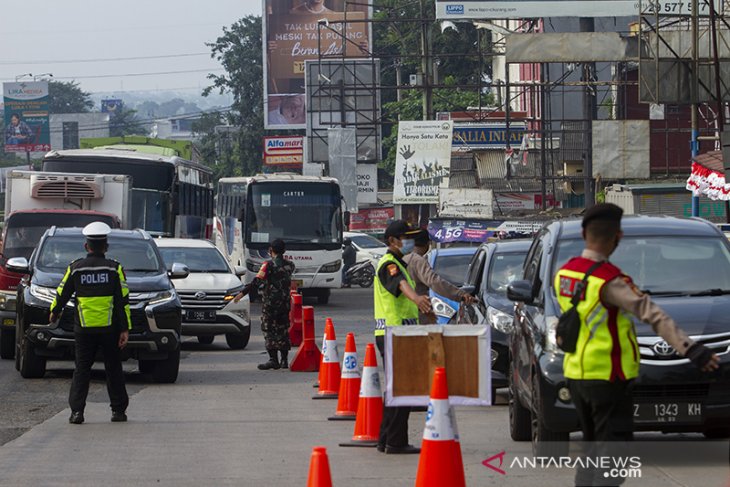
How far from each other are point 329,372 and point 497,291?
6.74 ft

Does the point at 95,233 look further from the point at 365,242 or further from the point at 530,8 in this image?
the point at 365,242

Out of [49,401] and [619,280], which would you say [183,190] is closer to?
[49,401]

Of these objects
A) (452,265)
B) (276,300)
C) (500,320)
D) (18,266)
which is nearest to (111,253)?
(18,266)

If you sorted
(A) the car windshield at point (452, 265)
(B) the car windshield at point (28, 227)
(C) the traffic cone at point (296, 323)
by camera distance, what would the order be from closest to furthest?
(A) the car windshield at point (452, 265)
(B) the car windshield at point (28, 227)
(C) the traffic cone at point (296, 323)

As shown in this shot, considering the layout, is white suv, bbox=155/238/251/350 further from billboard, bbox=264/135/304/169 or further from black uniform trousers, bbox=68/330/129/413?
billboard, bbox=264/135/304/169

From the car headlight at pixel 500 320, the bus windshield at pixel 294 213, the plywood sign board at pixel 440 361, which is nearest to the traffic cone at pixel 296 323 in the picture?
the car headlight at pixel 500 320

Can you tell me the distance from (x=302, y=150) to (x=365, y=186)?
66.8ft

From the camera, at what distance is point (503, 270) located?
1605 cm

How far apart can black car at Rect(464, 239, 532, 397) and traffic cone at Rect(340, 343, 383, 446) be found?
2296 millimetres

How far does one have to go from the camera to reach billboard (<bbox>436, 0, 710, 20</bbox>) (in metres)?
45.8

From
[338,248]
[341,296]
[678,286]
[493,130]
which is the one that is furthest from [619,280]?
[493,130]

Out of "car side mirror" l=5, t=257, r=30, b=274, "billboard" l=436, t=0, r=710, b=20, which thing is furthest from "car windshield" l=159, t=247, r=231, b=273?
"billboard" l=436, t=0, r=710, b=20

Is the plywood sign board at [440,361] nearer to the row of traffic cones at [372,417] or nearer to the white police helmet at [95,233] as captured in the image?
the row of traffic cones at [372,417]

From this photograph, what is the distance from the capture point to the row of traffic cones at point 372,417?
8.68m
